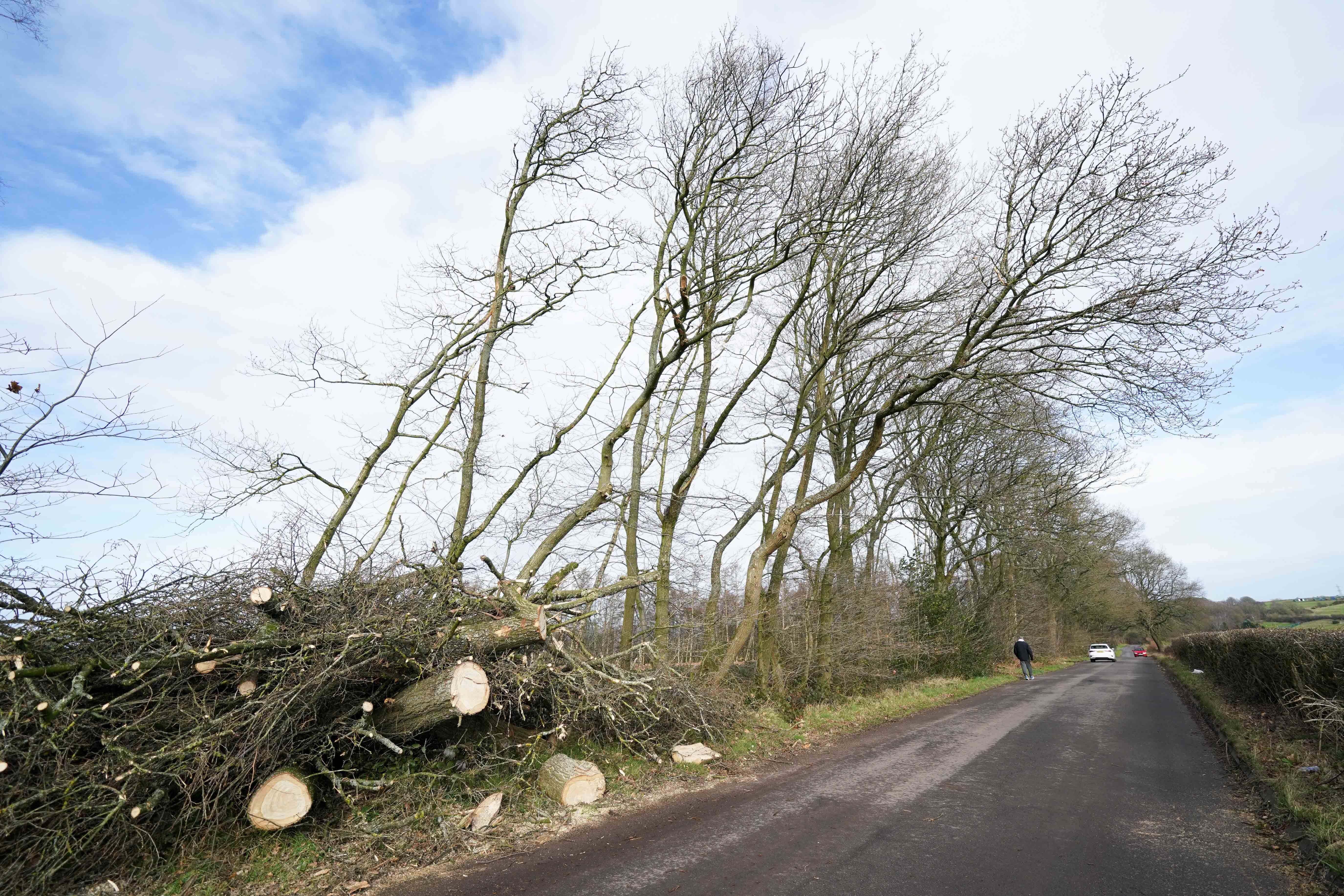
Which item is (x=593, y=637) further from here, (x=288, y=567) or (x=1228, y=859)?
(x=1228, y=859)

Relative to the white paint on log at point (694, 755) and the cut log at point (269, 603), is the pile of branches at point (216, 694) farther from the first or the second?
the white paint on log at point (694, 755)

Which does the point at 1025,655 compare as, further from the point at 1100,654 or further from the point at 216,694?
the point at 216,694

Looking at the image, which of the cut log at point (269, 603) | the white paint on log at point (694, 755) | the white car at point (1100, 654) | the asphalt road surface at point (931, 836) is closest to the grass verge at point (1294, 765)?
the asphalt road surface at point (931, 836)

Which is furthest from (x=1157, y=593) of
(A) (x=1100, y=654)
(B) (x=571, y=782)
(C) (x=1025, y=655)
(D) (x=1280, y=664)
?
(B) (x=571, y=782)

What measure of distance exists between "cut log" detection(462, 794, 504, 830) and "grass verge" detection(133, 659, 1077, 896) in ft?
0.24

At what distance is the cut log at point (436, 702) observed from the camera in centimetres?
610

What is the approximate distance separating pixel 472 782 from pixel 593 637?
10.6 feet

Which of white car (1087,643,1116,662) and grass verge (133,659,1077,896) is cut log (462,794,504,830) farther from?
white car (1087,643,1116,662)

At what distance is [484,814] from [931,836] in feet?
12.1

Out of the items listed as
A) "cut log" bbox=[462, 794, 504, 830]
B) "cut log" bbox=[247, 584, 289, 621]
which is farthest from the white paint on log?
"cut log" bbox=[247, 584, 289, 621]

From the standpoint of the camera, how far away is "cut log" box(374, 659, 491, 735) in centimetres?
610

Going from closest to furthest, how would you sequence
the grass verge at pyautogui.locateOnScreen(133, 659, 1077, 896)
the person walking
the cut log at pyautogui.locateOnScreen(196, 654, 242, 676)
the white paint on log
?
the grass verge at pyautogui.locateOnScreen(133, 659, 1077, 896), the cut log at pyautogui.locateOnScreen(196, 654, 242, 676), the white paint on log, the person walking

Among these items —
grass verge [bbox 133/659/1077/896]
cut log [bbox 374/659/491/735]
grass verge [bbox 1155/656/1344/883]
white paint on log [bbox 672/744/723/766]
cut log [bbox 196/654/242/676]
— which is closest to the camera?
grass verge [bbox 133/659/1077/896]

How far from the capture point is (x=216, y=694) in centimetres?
562
